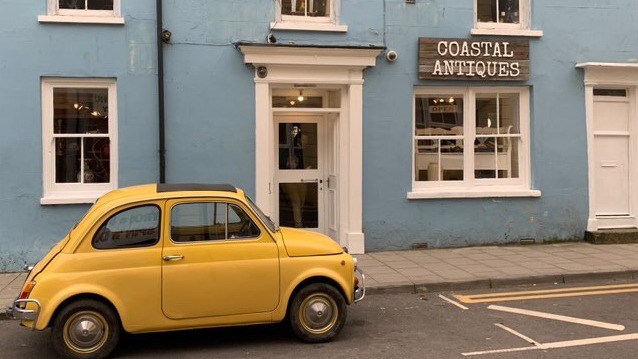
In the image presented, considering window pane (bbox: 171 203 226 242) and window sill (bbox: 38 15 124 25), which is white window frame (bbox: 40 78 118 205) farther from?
window pane (bbox: 171 203 226 242)

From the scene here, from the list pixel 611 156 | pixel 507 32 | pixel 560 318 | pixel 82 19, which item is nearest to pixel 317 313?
pixel 560 318

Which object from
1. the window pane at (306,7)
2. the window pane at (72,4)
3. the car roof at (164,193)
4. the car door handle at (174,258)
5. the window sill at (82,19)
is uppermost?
the window pane at (306,7)

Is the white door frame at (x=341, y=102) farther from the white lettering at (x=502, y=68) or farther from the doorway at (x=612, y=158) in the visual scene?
the doorway at (x=612, y=158)

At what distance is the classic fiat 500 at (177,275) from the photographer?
17.6 feet

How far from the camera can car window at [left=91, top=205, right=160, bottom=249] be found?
18.2 feet

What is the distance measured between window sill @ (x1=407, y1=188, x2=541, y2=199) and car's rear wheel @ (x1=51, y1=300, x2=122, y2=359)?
612 centimetres

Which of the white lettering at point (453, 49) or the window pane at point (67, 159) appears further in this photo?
the white lettering at point (453, 49)

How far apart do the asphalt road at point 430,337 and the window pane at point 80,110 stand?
3673 mm

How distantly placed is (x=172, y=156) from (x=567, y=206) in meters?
7.09

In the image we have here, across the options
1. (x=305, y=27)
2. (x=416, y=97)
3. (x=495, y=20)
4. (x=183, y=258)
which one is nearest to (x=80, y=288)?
(x=183, y=258)

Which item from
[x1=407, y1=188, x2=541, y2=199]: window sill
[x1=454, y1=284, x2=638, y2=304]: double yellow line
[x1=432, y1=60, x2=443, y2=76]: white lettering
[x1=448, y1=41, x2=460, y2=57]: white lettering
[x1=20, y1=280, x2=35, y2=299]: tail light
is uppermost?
[x1=448, y1=41, x2=460, y2=57]: white lettering

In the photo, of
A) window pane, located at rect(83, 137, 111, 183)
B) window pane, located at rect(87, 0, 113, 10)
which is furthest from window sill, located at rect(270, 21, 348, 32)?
window pane, located at rect(83, 137, 111, 183)

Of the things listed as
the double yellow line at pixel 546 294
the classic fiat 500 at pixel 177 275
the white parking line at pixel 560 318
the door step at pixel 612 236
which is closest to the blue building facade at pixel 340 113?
the door step at pixel 612 236

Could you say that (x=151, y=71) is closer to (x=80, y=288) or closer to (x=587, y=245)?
(x=80, y=288)
